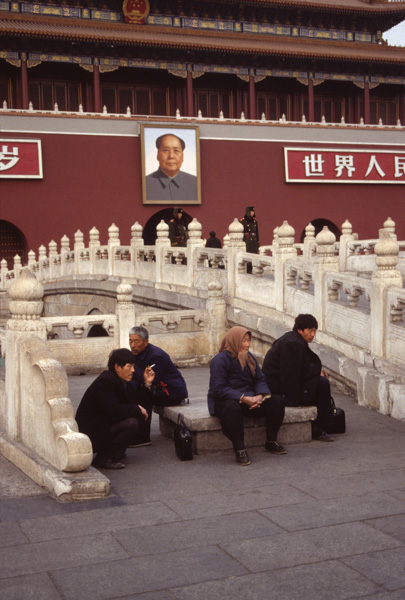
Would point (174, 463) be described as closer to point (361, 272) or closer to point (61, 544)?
point (61, 544)

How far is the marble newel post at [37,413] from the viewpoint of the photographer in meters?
5.21

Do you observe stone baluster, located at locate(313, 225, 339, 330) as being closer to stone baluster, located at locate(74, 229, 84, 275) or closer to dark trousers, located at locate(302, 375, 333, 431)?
dark trousers, located at locate(302, 375, 333, 431)

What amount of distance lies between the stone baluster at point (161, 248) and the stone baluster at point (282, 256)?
457 cm

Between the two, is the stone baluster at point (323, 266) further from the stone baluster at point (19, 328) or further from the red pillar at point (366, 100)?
the red pillar at point (366, 100)

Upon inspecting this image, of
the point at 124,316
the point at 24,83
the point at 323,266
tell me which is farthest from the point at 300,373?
the point at 24,83

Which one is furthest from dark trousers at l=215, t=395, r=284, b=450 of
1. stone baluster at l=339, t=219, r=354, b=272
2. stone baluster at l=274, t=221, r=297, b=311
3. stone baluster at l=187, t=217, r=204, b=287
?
stone baluster at l=339, t=219, r=354, b=272

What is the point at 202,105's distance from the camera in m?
27.4

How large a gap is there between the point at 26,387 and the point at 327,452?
2313mm

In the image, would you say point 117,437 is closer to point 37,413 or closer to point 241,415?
point 37,413

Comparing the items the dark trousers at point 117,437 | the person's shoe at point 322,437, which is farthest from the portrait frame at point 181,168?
the dark trousers at point 117,437

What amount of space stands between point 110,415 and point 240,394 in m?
0.95

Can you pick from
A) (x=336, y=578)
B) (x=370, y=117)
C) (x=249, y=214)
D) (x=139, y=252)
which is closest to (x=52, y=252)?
(x=139, y=252)

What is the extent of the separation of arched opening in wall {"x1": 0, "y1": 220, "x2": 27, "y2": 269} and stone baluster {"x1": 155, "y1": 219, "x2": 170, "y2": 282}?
8.72 meters

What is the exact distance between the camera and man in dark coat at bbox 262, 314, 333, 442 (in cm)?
645
